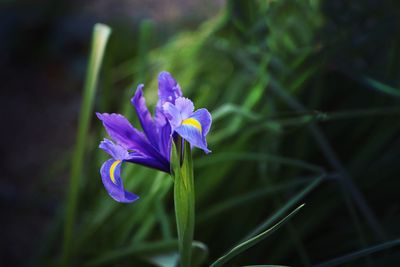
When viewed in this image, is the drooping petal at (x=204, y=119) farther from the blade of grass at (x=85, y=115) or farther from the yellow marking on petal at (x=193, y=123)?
the blade of grass at (x=85, y=115)

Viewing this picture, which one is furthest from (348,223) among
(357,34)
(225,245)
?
(357,34)

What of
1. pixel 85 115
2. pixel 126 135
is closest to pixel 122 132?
pixel 126 135

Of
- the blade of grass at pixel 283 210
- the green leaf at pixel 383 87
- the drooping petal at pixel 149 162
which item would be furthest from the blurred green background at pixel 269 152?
the drooping petal at pixel 149 162

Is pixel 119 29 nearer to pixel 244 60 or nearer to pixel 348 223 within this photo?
pixel 244 60

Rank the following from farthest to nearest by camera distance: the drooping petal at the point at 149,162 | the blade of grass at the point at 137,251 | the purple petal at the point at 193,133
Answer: the blade of grass at the point at 137,251, the drooping petal at the point at 149,162, the purple petal at the point at 193,133

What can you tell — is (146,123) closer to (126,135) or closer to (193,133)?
(126,135)

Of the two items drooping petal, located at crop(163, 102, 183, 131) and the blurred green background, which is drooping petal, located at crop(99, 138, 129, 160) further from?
the blurred green background

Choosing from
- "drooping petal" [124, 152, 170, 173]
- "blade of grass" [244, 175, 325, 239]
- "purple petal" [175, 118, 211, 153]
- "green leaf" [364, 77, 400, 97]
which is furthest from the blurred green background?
"purple petal" [175, 118, 211, 153]
